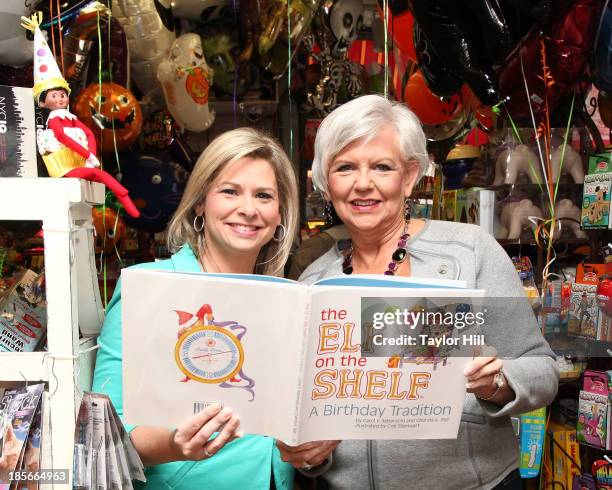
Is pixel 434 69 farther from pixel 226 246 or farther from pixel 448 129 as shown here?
pixel 226 246

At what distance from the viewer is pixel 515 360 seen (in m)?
1.30

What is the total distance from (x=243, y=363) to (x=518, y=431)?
154 centimetres

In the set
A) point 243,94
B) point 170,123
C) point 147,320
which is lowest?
point 147,320

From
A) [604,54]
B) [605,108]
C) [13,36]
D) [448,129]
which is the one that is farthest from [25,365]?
[448,129]

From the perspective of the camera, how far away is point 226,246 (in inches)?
55.6

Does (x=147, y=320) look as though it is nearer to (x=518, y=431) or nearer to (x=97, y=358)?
(x=97, y=358)

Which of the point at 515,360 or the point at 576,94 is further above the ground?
the point at 576,94

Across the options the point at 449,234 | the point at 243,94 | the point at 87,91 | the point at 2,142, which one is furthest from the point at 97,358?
the point at 243,94

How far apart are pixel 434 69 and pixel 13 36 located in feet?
4.47

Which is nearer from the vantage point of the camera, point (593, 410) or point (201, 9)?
point (593, 410)

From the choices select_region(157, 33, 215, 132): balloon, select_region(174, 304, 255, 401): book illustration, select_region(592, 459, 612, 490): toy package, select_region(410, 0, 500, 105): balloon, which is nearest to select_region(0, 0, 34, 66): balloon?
select_region(174, 304, 255, 401): book illustration

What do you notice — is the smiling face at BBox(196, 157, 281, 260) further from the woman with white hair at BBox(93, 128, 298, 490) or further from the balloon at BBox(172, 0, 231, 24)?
the balloon at BBox(172, 0, 231, 24)

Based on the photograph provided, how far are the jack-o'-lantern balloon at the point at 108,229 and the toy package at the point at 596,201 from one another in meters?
1.76

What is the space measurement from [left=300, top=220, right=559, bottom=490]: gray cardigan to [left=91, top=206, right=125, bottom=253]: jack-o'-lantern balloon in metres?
1.53
